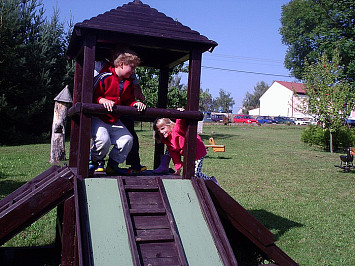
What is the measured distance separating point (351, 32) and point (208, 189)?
105 ft

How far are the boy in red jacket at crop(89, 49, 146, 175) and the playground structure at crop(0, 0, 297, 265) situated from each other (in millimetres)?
310

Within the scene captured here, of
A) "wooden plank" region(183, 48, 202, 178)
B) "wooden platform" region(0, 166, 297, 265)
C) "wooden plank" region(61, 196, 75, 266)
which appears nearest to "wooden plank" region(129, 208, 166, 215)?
"wooden platform" region(0, 166, 297, 265)

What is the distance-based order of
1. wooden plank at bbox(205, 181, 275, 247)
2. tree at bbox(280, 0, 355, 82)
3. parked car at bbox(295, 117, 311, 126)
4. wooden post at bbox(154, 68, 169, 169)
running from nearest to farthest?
wooden plank at bbox(205, 181, 275, 247)
wooden post at bbox(154, 68, 169, 169)
tree at bbox(280, 0, 355, 82)
parked car at bbox(295, 117, 311, 126)

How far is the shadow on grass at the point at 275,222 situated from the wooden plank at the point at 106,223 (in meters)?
3.11

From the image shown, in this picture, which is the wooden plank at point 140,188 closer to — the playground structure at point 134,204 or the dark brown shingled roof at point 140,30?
the playground structure at point 134,204

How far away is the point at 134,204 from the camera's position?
3.20 meters

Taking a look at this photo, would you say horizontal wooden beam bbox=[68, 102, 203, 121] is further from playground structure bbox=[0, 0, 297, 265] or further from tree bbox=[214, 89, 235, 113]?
tree bbox=[214, 89, 235, 113]

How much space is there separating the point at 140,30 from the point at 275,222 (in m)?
4.08

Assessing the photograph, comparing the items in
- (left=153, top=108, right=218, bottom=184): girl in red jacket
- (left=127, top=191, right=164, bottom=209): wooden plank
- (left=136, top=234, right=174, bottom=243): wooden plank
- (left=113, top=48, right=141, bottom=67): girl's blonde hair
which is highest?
(left=113, top=48, right=141, bottom=67): girl's blonde hair

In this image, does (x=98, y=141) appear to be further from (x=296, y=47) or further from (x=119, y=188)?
(x=296, y=47)

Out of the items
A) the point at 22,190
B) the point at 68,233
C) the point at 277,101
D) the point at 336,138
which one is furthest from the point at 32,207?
the point at 277,101

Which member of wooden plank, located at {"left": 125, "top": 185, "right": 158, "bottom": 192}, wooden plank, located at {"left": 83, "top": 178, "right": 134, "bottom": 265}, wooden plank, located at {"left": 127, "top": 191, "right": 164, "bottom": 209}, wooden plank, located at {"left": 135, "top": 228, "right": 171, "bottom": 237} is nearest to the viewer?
wooden plank, located at {"left": 83, "top": 178, "right": 134, "bottom": 265}

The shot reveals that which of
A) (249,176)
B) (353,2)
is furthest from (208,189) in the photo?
(353,2)

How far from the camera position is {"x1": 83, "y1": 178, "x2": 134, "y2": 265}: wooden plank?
2.74 metres
